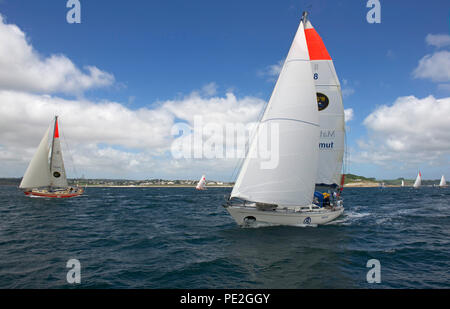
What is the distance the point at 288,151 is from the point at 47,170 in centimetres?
5241

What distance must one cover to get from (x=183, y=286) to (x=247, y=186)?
938cm

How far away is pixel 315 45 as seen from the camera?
2561cm

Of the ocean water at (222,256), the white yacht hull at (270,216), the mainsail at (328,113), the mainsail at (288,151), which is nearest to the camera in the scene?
the ocean water at (222,256)

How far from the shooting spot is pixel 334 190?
25469 mm

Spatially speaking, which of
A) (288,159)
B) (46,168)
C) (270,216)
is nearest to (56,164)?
(46,168)

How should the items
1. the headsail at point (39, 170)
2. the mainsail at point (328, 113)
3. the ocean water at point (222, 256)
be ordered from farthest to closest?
the headsail at point (39, 170) → the mainsail at point (328, 113) → the ocean water at point (222, 256)

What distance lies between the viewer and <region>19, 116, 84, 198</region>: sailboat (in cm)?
4875

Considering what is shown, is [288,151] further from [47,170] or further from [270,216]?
[47,170]

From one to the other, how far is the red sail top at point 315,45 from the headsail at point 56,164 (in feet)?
172

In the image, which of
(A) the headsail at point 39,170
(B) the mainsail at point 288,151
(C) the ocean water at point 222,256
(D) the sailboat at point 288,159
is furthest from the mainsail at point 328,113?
(A) the headsail at point 39,170

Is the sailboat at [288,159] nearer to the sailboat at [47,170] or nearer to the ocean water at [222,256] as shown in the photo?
the ocean water at [222,256]

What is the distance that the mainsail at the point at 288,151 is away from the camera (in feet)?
58.4
